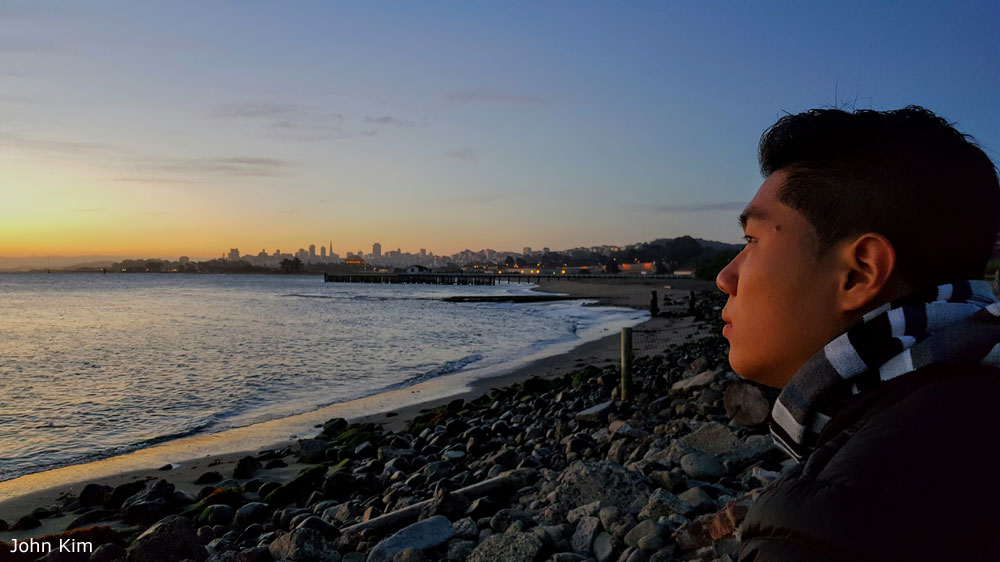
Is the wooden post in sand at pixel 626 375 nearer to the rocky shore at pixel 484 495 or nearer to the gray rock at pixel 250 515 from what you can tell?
the rocky shore at pixel 484 495

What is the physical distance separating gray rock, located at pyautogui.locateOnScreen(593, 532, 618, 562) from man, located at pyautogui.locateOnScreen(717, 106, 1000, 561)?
256cm

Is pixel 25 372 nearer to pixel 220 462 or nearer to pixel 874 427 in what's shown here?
pixel 220 462

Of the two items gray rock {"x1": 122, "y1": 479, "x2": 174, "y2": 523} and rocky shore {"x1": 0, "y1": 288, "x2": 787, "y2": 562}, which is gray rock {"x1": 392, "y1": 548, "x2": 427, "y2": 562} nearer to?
rocky shore {"x1": 0, "y1": 288, "x2": 787, "y2": 562}

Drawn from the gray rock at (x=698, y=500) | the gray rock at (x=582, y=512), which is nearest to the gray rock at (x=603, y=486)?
the gray rock at (x=582, y=512)

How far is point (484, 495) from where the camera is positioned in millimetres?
5027

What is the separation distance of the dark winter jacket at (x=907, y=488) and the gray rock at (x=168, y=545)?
14.2 ft

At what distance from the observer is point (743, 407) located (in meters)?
6.56

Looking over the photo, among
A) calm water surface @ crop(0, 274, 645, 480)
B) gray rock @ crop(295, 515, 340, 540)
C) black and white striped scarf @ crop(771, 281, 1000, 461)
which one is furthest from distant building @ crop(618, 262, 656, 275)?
black and white striped scarf @ crop(771, 281, 1000, 461)

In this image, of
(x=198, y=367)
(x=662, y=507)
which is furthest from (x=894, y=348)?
(x=198, y=367)

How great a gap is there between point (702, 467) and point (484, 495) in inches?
70.0

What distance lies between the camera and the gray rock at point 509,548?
372 cm

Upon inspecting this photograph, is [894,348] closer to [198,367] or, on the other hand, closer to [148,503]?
[148,503]

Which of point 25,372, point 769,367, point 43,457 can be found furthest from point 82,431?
point 769,367

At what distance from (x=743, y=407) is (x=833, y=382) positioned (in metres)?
5.84
